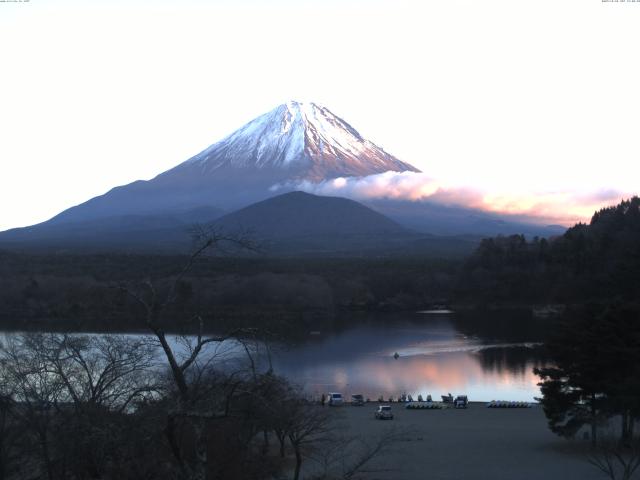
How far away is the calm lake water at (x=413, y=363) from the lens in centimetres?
1780

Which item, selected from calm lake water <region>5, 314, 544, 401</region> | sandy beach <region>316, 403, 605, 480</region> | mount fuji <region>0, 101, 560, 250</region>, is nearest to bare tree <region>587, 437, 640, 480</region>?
sandy beach <region>316, 403, 605, 480</region>

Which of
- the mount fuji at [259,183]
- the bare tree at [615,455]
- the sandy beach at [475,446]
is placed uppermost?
the mount fuji at [259,183]

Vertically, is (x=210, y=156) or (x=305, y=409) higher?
(x=210, y=156)

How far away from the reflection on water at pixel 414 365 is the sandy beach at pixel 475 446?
118 inches

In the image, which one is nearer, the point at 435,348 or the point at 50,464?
the point at 50,464

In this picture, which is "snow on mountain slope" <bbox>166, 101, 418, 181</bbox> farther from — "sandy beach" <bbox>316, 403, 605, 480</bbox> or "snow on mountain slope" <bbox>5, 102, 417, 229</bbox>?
"sandy beach" <bbox>316, 403, 605, 480</bbox>

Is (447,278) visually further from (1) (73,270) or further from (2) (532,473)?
(2) (532,473)

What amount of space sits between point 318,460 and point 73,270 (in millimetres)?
33934

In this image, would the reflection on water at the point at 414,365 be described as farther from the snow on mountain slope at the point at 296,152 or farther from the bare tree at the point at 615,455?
the snow on mountain slope at the point at 296,152

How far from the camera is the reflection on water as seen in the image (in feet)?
58.7

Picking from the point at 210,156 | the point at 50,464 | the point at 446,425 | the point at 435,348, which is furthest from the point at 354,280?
the point at 210,156

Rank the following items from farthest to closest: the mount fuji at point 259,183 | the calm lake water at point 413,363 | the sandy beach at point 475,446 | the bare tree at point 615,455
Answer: the mount fuji at point 259,183 → the calm lake water at point 413,363 → the sandy beach at point 475,446 → the bare tree at point 615,455

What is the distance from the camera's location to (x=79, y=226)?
286 ft

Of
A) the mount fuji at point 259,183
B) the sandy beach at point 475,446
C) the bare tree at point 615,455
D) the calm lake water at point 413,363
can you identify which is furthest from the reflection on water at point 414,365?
the mount fuji at point 259,183
